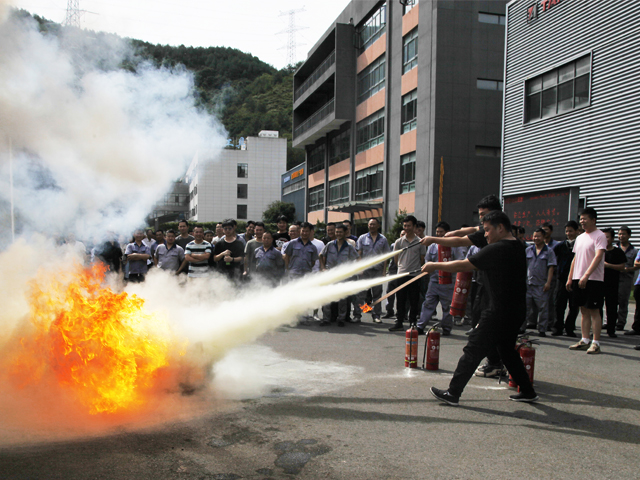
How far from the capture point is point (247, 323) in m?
5.87

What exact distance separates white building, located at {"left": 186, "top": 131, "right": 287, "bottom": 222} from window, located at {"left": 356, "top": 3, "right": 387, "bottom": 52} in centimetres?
1744

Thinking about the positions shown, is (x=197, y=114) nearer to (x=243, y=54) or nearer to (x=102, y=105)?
(x=102, y=105)

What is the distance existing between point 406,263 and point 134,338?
622 cm

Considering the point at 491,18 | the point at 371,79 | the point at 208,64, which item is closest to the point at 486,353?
the point at 208,64

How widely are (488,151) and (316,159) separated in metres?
Result: 22.9

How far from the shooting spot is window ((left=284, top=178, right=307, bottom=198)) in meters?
54.0

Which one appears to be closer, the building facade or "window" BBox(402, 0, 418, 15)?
"window" BBox(402, 0, 418, 15)

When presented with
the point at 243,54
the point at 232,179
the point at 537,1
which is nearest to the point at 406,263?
the point at 243,54

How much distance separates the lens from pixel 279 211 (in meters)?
59.5

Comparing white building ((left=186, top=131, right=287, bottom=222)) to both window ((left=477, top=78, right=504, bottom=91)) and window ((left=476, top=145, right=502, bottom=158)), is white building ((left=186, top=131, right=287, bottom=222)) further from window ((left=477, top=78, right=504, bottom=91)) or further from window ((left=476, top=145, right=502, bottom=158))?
window ((left=476, top=145, right=502, bottom=158))

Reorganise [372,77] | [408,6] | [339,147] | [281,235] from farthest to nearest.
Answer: [339,147] < [372,77] < [408,6] < [281,235]

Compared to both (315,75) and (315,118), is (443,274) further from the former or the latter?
(315,75)

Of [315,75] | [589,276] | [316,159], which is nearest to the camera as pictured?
[589,276]

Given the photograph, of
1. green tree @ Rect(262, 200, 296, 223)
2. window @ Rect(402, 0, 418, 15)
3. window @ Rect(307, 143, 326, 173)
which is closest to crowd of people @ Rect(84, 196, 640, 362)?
window @ Rect(402, 0, 418, 15)
